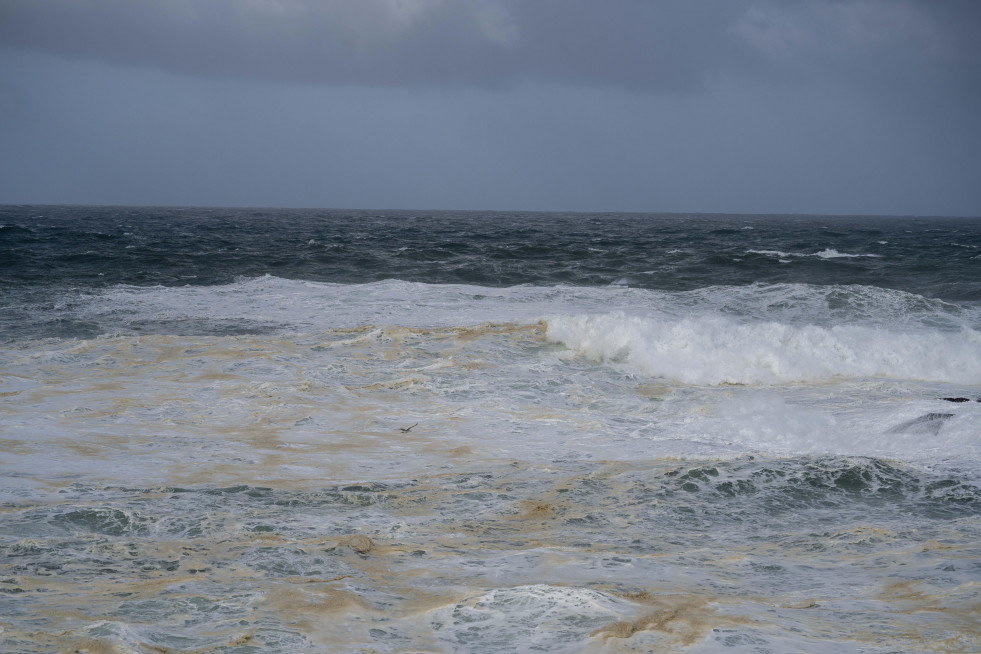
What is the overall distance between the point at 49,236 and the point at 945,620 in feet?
123

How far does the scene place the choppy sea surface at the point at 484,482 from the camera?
3600 mm

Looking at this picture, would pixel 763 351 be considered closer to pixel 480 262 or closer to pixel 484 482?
pixel 484 482

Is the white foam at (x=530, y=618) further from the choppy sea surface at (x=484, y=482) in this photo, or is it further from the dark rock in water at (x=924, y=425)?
the dark rock in water at (x=924, y=425)

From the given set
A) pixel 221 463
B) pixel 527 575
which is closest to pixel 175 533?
pixel 221 463

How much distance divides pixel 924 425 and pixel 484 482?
172 inches

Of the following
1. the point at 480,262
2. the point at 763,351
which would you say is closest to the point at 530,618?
the point at 763,351

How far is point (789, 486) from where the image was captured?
597 centimetres

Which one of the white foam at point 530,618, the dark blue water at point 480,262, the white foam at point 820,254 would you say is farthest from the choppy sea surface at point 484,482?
the white foam at point 820,254

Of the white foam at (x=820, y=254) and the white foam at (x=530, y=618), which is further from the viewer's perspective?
the white foam at (x=820, y=254)

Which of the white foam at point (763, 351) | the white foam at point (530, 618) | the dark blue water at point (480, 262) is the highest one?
the dark blue water at point (480, 262)

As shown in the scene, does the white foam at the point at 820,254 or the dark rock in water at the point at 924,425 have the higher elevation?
the white foam at the point at 820,254

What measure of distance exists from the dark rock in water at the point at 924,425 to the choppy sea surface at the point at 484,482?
1.1 inches

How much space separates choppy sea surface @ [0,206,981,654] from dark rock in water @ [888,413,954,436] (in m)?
0.03

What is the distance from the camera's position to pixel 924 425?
7352 mm
